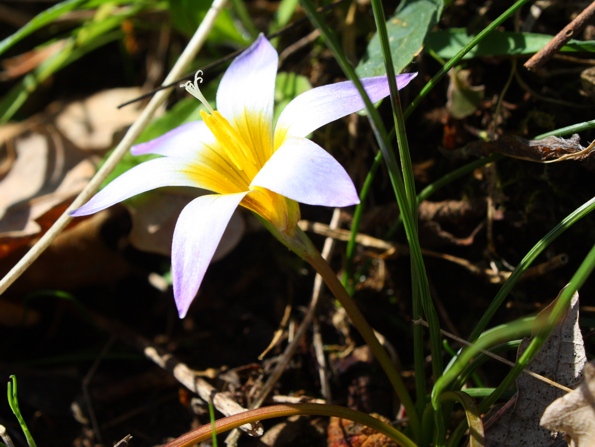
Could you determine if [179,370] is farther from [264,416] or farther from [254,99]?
[254,99]

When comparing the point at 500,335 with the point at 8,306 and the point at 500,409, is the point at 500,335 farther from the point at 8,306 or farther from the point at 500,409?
the point at 8,306

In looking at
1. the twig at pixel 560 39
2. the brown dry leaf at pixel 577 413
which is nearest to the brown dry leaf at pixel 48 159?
the twig at pixel 560 39

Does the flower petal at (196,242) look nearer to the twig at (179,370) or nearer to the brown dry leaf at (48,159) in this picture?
the twig at (179,370)

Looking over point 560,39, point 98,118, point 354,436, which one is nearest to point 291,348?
point 354,436

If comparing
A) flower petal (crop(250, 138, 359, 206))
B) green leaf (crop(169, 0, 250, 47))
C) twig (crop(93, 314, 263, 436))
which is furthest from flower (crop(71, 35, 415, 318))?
green leaf (crop(169, 0, 250, 47))

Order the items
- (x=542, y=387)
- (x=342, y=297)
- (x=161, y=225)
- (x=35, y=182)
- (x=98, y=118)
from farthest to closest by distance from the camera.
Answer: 1. (x=98, y=118)
2. (x=35, y=182)
3. (x=161, y=225)
4. (x=342, y=297)
5. (x=542, y=387)

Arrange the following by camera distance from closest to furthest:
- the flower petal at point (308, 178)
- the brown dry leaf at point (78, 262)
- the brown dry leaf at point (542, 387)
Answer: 1. the flower petal at point (308, 178)
2. the brown dry leaf at point (542, 387)
3. the brown dry leaf at point (78, 262)
